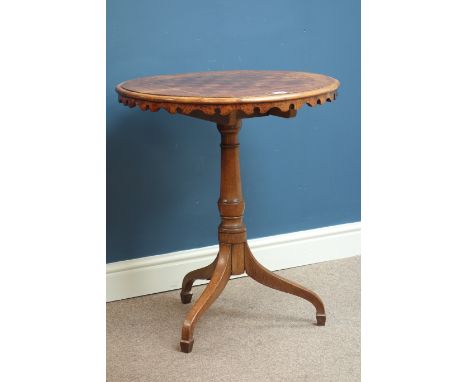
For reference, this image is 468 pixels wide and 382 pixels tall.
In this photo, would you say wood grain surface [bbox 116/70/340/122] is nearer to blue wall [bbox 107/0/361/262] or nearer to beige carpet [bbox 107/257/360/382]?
blue wall [bbox 107/0/361/262]

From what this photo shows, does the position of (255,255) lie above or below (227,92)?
below

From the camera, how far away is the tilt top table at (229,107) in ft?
6.45

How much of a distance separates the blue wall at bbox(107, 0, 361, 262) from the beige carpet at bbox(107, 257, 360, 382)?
10.4 inches

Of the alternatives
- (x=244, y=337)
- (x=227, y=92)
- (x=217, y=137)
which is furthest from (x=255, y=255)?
(x=227, y=92)

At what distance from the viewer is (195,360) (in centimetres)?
217

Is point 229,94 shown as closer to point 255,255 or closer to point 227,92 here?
point 227,92

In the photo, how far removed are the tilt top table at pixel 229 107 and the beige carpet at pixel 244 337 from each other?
89 mm

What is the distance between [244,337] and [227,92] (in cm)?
81

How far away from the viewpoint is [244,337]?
2330mm

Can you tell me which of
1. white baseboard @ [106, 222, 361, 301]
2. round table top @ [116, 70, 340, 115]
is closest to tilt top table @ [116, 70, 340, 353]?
round table top @ [116, 70, 340, 115]
